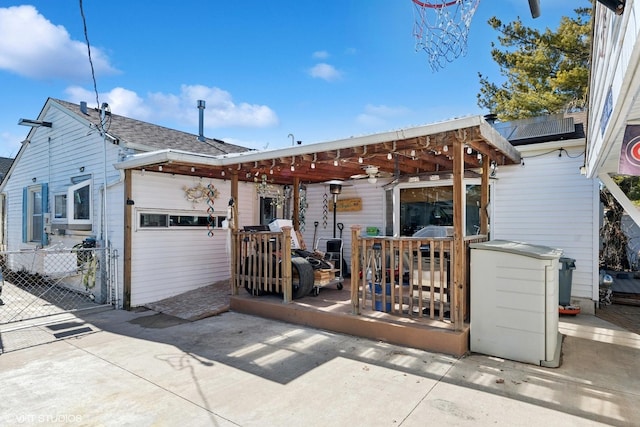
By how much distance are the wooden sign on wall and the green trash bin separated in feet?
12.6

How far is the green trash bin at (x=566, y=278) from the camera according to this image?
5.04m

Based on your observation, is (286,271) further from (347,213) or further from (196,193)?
(347,213)

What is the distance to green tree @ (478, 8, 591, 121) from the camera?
31.2 feet

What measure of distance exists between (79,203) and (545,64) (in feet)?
43.9

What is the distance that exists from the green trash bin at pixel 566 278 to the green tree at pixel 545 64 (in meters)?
6.60

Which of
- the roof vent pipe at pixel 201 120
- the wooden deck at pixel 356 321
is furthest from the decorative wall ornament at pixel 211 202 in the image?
the roof vent pipe at pixel 201 120

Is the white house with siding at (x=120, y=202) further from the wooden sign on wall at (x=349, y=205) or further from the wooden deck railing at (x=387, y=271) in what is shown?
the wooden sign on wall at (x=349, y=205)

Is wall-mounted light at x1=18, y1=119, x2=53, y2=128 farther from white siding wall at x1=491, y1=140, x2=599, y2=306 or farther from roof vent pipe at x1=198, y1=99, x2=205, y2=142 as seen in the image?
white siding wall at x1=491, y1=140, x2=599, y2=306

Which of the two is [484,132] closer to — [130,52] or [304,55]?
[304,55]

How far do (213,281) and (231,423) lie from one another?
Answer: 4.89 metres

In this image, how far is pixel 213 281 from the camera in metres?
7.07

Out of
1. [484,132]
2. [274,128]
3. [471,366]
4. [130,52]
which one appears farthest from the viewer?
[274,128]

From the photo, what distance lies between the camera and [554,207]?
18.1ft

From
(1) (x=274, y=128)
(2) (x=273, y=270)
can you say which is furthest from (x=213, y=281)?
(1) (x=274, y=128)
